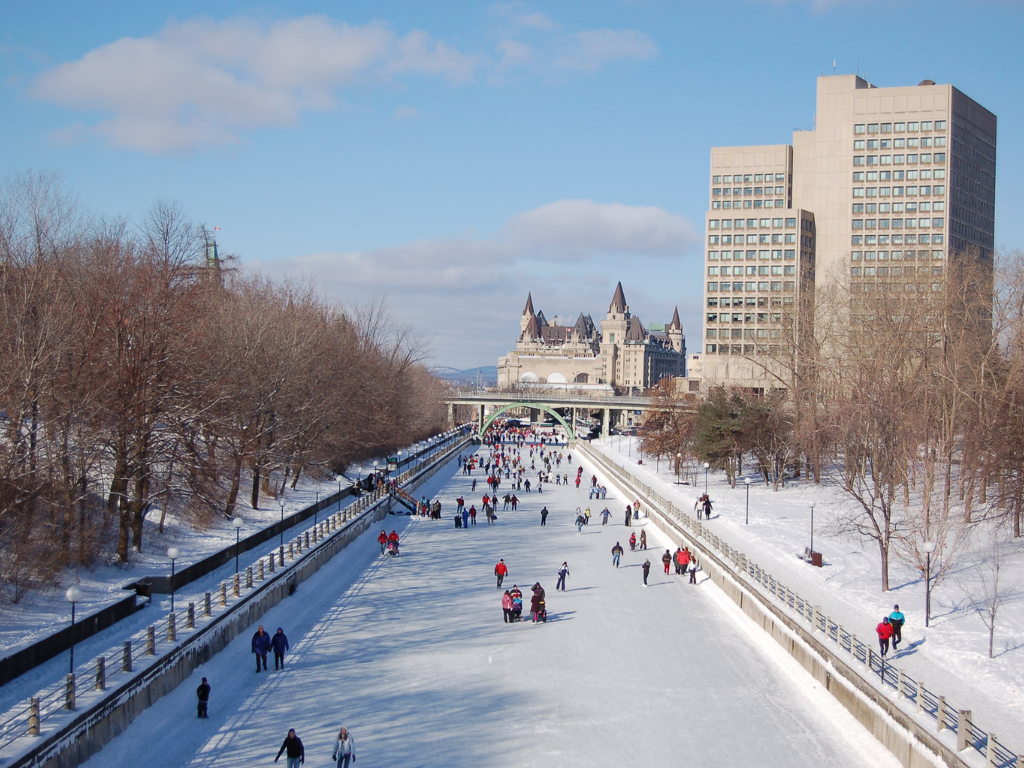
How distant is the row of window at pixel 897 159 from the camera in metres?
74.0

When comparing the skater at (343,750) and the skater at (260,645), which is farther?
the skater at (260,645)

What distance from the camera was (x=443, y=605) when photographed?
25.7 meters

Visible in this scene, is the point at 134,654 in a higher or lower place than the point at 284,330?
lower

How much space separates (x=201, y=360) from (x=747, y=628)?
753 inches

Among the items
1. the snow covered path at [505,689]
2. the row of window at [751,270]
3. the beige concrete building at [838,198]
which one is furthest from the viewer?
the row of window at [751,270]

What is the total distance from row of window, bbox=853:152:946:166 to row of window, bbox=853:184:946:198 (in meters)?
1.96

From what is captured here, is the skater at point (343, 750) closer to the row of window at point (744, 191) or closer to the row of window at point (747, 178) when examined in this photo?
the row of window at point (744, 191)

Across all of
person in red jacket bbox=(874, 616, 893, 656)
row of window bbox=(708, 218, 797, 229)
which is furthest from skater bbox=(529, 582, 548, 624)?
row of window bbox=(708, 218, 797, 229)

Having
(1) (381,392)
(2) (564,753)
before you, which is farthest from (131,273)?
(1) (381,392)

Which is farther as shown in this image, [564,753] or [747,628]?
[747,628]

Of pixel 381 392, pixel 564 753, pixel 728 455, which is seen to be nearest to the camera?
pixel 564 753

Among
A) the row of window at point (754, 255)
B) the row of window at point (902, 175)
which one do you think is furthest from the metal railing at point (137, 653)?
the row of window at point (902, 175)

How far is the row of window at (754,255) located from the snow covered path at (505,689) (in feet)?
174

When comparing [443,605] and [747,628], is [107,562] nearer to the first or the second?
[443,605]
